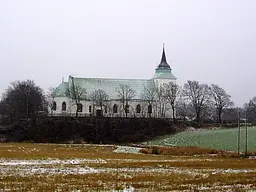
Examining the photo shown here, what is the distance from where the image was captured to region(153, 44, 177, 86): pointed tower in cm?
13200


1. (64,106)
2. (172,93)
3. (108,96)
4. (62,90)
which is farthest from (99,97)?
(172,93)

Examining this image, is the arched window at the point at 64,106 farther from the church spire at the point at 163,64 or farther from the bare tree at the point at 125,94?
the church spire at the point at 163,64

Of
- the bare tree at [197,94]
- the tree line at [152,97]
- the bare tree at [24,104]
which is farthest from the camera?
the bare tree at [197,94]

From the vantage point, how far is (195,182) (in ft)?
70.4

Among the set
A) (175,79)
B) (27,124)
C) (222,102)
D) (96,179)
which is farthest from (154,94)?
(96,179)

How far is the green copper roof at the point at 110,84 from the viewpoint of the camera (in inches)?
5139

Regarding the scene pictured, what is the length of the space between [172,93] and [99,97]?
20503 mm

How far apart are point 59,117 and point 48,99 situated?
20.2 meters

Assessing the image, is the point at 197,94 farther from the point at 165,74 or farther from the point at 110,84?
the point at 110,84

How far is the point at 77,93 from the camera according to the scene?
4931 inches

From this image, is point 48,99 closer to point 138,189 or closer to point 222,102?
point 222,102

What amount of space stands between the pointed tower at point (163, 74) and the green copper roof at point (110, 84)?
13.9 ft

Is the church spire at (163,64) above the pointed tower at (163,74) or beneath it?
above

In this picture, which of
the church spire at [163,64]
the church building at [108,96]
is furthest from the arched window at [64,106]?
the church spire at [163,64]
